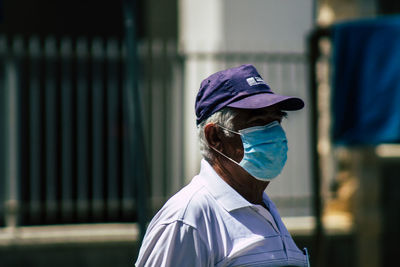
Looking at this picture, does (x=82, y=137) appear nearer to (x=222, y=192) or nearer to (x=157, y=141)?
(x=157, y=141)

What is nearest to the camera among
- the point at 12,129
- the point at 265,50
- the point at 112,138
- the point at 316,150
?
the point at 316,150

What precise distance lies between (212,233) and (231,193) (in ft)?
0.57

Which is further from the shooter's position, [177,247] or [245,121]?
[245,121]

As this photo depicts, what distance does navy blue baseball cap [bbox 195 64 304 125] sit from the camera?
2369mm

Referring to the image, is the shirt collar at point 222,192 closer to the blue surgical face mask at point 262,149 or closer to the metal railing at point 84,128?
the blue surgical face mask at point 262,149

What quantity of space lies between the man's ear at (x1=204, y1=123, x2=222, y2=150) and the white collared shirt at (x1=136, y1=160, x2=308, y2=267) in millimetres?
76

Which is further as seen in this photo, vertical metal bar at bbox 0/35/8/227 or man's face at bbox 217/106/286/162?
vertical metal bar at bbox 0/35/8/227

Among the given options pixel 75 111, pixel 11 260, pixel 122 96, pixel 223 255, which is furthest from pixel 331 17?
pixel 223 255

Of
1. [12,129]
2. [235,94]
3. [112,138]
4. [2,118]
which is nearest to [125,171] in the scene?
[112,138]

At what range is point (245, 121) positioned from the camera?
246 centimetres

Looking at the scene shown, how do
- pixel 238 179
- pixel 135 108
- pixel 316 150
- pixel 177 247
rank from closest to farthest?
pixel 177 247
pixel 238 179
pixel 135 108
pixel 316 150

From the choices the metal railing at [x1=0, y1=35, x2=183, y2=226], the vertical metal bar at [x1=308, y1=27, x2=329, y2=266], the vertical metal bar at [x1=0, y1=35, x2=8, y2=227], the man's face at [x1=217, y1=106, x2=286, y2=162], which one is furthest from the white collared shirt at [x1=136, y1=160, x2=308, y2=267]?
the vertical metal bar at [x1=0, y1=35, x2=8, y2=227]

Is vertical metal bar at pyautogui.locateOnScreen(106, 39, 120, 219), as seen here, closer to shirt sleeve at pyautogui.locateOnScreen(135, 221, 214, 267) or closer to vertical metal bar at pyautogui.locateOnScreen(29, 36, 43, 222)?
vertical metal bar at pyautogui.locateOnScreen(29, 36, 43, 222)

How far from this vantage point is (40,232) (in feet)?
22.3
